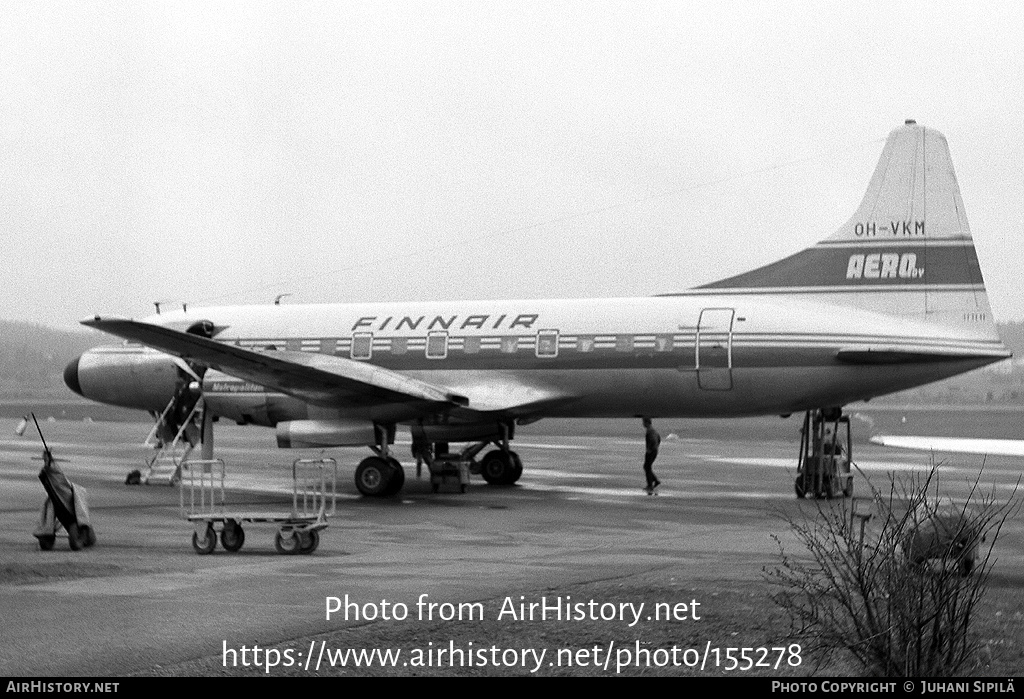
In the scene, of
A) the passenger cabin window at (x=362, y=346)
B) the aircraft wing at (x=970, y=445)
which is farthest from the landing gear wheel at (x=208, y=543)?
the passenger cabin window at (x=362, y=346)

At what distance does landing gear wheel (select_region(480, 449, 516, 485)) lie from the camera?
29.0m

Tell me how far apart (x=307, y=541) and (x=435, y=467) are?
1061 cm

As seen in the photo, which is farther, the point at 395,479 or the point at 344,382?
the point at 395,479

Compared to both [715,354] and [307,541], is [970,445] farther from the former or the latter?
[715,354]

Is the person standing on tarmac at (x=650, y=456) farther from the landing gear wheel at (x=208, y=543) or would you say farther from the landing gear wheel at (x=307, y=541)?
the landing gear wheel at (x=208, y=543)

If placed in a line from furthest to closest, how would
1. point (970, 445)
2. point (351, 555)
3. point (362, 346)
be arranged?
1. point (362, 346)
2. point (351, 555)
3. point (970, 445)

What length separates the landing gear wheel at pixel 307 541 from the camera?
15961 millimetres

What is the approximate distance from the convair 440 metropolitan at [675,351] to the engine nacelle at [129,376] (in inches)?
65.7

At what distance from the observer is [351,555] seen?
16.1 m

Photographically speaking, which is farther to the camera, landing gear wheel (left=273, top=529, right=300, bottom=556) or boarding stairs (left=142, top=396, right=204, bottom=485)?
boarding stairs (left=142, top=396, right=204, bottom=485)

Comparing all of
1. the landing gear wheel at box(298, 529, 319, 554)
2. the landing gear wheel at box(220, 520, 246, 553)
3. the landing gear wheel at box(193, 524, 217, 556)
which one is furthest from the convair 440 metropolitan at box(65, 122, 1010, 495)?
the landing gear wheel at box(298, 529, 319, 554)

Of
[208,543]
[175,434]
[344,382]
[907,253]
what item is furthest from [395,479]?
[907,253]

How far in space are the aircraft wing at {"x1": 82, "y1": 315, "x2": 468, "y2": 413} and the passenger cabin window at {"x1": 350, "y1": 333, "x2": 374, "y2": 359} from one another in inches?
73.4

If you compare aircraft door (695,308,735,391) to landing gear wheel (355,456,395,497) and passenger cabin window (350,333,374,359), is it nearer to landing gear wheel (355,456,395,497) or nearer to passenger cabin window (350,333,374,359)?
landing gear wheel (355,456,395,497)
